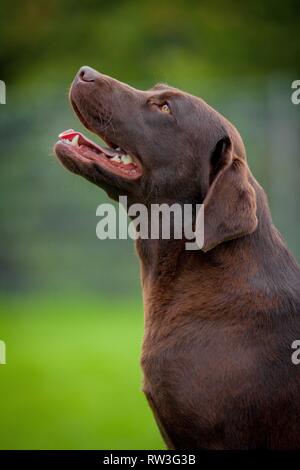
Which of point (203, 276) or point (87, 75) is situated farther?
point (87, 75)

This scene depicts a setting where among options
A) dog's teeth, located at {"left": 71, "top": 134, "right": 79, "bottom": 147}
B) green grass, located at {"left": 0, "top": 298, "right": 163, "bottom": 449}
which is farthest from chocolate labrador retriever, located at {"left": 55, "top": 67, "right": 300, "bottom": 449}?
green grass, located at {"left": 0, "top": 298, "right": 163, "bottom": 449}

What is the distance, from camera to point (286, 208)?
36.3 ft

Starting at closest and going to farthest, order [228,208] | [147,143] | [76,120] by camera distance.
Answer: [228,208] < [147,143] < [76,120]

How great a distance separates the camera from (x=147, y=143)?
350 centimetres

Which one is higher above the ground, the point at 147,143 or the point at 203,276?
the point at 147,143

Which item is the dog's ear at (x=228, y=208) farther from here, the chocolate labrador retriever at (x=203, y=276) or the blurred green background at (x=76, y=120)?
the blurred green background at (x=76, y=120)

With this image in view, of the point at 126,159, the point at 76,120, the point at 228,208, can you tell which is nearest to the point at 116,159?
the point at 126,159

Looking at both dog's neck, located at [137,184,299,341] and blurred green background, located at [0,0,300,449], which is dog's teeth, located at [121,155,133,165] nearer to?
dog's neck, located at [137,184,299,341]

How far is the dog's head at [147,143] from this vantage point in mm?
3443

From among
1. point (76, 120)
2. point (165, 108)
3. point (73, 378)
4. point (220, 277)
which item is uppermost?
point (76, 120)

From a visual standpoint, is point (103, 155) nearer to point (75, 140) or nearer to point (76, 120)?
point (75, 140)

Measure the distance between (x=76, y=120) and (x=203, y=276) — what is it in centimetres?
833

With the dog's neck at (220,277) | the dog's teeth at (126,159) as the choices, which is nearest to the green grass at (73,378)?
the dog's neck at (220,277)
